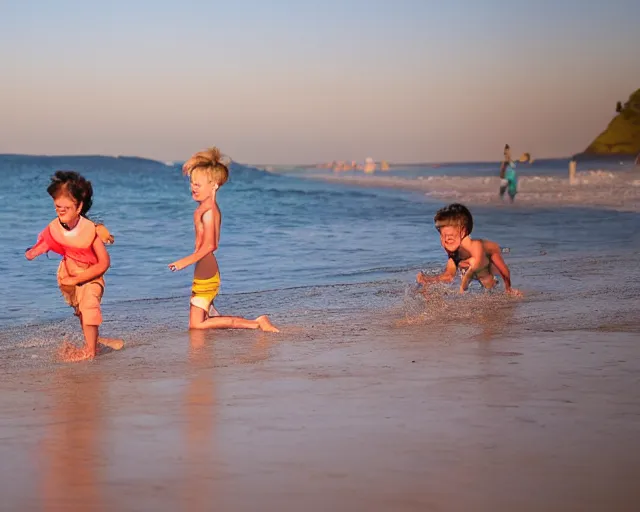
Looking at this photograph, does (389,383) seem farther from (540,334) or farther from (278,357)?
(540,334)

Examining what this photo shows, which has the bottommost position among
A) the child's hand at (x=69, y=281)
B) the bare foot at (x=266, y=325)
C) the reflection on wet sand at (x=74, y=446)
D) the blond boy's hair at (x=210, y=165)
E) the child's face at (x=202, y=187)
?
the reflection on wet sand at (x=74, y=446)

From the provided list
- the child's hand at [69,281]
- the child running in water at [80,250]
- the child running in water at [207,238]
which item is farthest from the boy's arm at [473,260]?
the child's hand at [69,281]

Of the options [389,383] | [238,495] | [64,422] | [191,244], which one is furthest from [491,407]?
[191,244]

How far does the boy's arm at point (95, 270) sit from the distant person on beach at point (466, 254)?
118 inches

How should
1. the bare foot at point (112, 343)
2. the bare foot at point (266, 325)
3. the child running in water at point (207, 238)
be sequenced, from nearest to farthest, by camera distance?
the bare foot at point (112, 343) < the bare foot at point (266, 325) < the child running in water at point (207, 238)

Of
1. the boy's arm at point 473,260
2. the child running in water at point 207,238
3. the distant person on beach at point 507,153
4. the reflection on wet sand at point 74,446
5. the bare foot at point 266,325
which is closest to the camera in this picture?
the reflection on wet sand at point 74,446

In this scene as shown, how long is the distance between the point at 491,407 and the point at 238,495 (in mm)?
1423

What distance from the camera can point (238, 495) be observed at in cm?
319

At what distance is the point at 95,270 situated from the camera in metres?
5.95

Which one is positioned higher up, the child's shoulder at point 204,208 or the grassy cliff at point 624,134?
the grassy cliff at point 624,134

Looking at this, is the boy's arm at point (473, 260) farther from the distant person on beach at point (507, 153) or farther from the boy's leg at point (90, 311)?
the distant person on beach at point (507, 153)

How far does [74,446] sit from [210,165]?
328 cm

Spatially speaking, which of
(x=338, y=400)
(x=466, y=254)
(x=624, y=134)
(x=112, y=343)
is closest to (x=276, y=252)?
(x=466, y=254)

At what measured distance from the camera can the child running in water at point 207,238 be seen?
6730 mm
